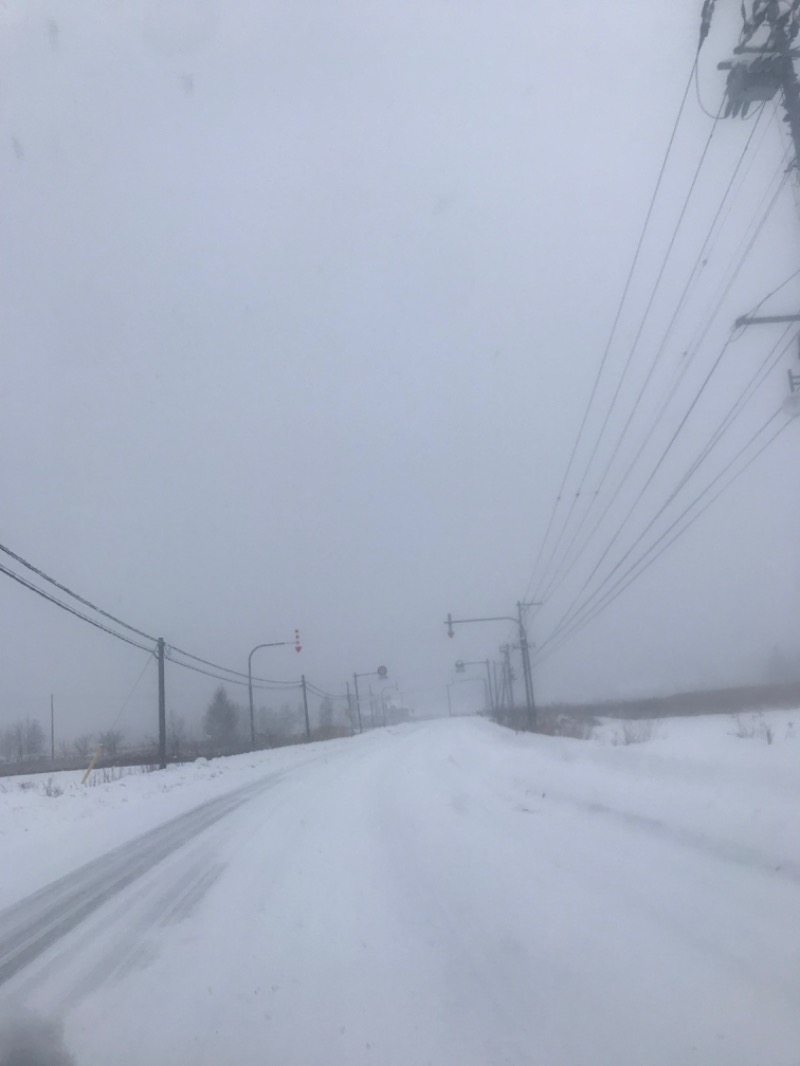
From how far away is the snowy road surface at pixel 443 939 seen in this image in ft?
16.8

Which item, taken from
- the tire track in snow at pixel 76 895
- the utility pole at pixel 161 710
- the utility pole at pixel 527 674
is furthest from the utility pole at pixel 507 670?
the tire track in snow at pixel 76 895

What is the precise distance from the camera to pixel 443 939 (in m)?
7.19

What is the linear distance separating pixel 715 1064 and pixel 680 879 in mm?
4222

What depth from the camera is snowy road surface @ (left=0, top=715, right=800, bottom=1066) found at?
513 centimetres

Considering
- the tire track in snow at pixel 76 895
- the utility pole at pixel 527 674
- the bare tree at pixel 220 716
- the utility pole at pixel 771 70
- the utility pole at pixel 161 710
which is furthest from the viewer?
the bare tree at pixel 220 716

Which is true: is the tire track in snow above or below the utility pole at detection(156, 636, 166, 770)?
below

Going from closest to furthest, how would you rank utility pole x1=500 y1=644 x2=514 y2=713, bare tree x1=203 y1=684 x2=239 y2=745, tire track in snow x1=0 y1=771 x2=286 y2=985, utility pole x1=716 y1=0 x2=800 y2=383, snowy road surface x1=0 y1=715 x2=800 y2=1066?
snowy road surface x1=0 y1=715 x2=800 y2=1066 → tire track in snow x1=0 y1=771 x2=286 y2=985 → utility pole x1=716 y1=0 x2=800 y2=383 → utility pole x1=500 y1=644 x2=514 y2=713 → bare tree x1=203 y1=684 x2=239 y2=745

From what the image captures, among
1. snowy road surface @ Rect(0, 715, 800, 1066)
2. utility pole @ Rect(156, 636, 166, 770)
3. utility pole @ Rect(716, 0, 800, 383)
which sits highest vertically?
utility pole @ Rect(716, 0, 800, 383)

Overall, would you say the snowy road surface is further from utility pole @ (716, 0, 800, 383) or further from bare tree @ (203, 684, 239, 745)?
bare tree @ (203, 684, 239, 745)

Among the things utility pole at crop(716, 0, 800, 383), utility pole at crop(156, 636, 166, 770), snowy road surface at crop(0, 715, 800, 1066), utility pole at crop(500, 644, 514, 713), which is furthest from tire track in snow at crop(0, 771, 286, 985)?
utility pole at crop(500, 644, 514, 713)

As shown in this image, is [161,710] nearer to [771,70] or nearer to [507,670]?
[771,70]

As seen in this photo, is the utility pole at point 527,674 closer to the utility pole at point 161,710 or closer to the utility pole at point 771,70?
the utility pole at point 161,710

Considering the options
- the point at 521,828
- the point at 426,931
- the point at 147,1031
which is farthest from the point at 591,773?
the point at 147,1031

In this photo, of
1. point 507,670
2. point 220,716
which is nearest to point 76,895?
point 507,670
